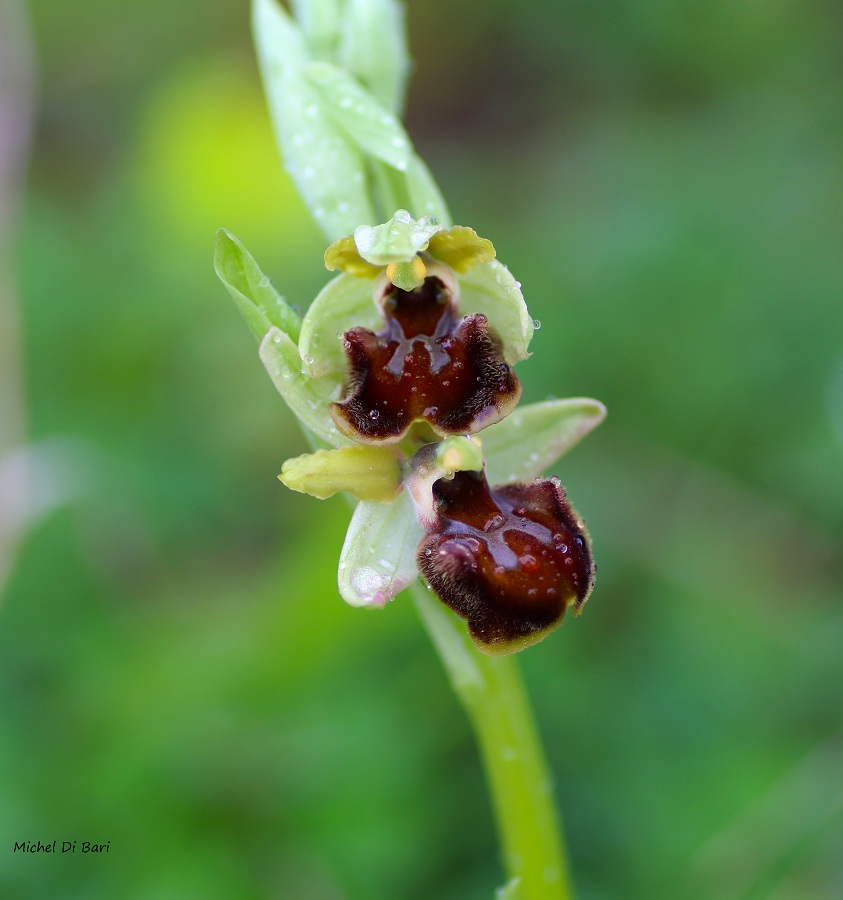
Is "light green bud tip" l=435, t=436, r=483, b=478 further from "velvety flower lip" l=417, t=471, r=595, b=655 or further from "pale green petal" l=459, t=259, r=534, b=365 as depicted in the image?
"pale green petal" l=459, t=259, r=534, b=365

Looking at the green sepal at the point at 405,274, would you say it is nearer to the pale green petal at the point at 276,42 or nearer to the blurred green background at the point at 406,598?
the pale green petal at the point at 276,42

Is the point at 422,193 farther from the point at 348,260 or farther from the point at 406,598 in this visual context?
the point at 406,598

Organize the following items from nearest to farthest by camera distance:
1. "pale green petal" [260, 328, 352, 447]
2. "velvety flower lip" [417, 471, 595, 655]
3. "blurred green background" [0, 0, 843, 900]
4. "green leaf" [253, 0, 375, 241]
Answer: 1. "velvety flower lip" [417, 471, 595, 655]
2. "pale green petal" [260, 328, 352, 447]
3. "green leaf" [253, 0, 375, 241]
4. "blurred green background" [0, 0, 843, 900]

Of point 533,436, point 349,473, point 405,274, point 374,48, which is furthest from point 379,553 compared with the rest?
point 374,48

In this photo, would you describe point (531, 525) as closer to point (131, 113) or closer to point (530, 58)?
point (131, 113)

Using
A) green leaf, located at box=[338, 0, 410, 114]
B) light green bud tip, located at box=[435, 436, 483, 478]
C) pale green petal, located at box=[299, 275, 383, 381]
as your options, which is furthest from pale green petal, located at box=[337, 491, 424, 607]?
green leaf, located at box=[338, 0, 410, 114]

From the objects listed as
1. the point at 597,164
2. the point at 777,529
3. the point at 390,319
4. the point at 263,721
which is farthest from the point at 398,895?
the point at 597,164

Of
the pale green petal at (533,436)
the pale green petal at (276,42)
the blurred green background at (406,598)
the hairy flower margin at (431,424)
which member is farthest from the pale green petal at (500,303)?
the blurred green background at (406,598)
